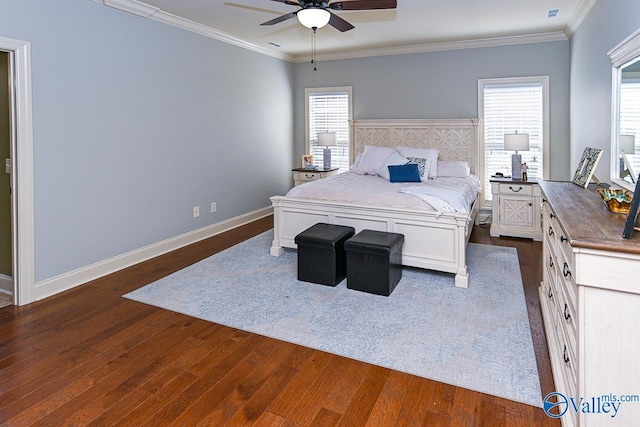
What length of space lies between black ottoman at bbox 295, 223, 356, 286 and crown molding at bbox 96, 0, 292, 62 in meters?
2.83

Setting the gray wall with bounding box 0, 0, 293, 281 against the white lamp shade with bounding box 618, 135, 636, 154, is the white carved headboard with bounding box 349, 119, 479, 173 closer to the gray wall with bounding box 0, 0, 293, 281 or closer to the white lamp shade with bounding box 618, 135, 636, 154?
the gray wall with bounding box 0, 0, 293, 281

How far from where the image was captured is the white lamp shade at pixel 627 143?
248cm

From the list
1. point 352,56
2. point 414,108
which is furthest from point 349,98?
point 414,108

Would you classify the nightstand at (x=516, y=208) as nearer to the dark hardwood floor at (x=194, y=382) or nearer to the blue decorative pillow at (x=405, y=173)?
the blue decorative pillow at (x=405, y=173)

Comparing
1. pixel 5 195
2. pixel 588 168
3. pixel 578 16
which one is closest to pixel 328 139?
pixel 578 16

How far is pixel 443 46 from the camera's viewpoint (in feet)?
19.0

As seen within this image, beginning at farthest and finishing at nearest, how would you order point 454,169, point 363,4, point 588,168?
1. point 454,169
2. point 363,4
3. point 588,168

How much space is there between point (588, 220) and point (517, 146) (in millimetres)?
3644

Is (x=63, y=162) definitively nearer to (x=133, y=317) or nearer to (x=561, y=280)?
(x=133, y=317)

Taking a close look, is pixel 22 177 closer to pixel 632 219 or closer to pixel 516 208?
pixel 632 219

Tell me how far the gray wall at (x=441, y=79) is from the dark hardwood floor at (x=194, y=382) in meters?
3.57

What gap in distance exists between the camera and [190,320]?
9.61 feet

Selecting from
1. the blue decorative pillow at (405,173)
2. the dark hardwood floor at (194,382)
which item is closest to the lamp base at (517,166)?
the blue decorative pillow at (405,173)

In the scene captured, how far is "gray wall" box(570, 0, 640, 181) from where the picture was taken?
283 cm
